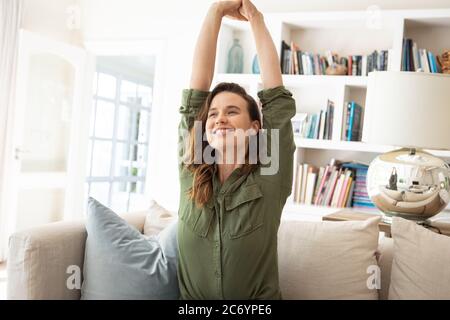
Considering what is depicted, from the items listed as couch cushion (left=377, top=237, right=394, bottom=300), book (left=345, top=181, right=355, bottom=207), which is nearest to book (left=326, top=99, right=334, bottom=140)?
book (left=345, top=181, right=355, bottom=207)

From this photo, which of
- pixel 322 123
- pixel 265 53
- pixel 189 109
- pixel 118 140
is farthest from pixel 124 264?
pixel 118 140

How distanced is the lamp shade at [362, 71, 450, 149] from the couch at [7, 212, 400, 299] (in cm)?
67

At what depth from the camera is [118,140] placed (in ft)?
19.2

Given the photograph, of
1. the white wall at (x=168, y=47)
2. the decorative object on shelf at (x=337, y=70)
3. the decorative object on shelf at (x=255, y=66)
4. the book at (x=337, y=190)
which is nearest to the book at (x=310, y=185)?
the book at (x=337, y=190)

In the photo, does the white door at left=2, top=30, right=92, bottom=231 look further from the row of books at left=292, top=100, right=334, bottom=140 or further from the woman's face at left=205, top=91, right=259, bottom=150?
the woman's face at left=205, top=91, right=259, bottom=150

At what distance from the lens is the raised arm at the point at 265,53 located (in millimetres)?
1582

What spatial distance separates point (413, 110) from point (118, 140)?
4259 millimetres

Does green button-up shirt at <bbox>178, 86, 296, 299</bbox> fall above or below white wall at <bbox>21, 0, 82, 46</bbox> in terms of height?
below

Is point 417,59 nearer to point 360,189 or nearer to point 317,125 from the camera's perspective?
point 317,125

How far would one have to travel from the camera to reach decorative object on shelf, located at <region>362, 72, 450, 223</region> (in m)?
2.06

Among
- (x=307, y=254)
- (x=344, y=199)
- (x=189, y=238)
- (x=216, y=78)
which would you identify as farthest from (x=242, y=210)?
(x=216, y=78)

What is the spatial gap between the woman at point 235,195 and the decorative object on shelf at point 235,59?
7.83ft
